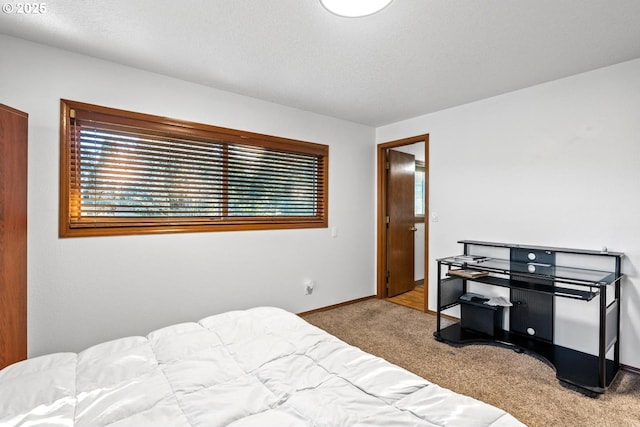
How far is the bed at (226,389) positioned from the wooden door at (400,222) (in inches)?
120

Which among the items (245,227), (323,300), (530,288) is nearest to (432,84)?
(530,288)

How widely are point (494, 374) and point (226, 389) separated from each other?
2.15 meters

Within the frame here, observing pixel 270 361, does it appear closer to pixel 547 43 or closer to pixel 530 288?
pixel 530 288

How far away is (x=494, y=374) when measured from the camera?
7.80 ft

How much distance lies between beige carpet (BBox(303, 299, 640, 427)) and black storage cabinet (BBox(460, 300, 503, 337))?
189 mm

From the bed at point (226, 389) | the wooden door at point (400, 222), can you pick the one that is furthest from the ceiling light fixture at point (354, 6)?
the wooden door at point (400, 222)

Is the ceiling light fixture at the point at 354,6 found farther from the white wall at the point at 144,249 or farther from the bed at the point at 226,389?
the bed at the point at 226,389

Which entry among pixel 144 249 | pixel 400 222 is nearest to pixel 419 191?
pixel 400 222

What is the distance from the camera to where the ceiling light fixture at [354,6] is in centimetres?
168

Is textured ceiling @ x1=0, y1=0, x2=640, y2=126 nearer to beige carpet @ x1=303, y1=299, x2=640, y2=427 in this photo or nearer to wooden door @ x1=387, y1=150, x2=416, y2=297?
wooden door @ x1=387, y1=150, x2=416, y2=297

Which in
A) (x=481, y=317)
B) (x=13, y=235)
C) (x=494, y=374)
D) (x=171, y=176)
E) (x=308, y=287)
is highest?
(x=171, y=176)

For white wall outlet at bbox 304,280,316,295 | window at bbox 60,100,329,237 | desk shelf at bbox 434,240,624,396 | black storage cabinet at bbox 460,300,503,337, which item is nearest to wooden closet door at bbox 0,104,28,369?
window at bbox 60,100,329,237

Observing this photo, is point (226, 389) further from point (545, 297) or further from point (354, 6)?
point (545, 297)

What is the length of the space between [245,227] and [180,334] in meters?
1.59
